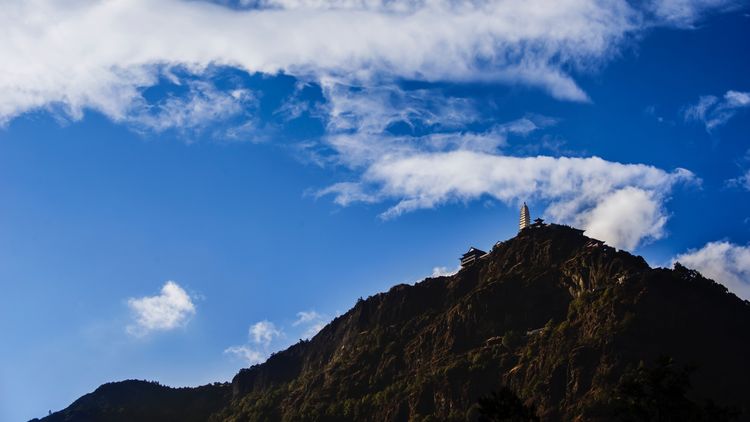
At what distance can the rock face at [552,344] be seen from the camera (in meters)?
139

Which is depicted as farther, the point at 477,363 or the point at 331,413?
the point at 331,413

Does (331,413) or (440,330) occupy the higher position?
(440,330)

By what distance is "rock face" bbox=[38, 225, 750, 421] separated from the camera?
139 meters

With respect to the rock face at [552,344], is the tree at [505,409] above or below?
below

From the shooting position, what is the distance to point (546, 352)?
153 meters

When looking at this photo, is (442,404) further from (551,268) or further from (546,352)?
(551,268)

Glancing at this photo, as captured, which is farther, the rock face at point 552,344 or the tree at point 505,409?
the rock face at point 552,344

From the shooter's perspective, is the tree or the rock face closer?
the tree

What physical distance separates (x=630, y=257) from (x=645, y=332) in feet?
105

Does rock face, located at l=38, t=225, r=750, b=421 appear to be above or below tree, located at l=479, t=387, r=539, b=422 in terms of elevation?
above

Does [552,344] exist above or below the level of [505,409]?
above

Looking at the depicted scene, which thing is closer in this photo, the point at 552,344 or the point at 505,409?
the point at 505,409

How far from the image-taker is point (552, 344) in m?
155

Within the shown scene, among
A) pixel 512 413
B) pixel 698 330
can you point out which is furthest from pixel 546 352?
pixel 512 413
